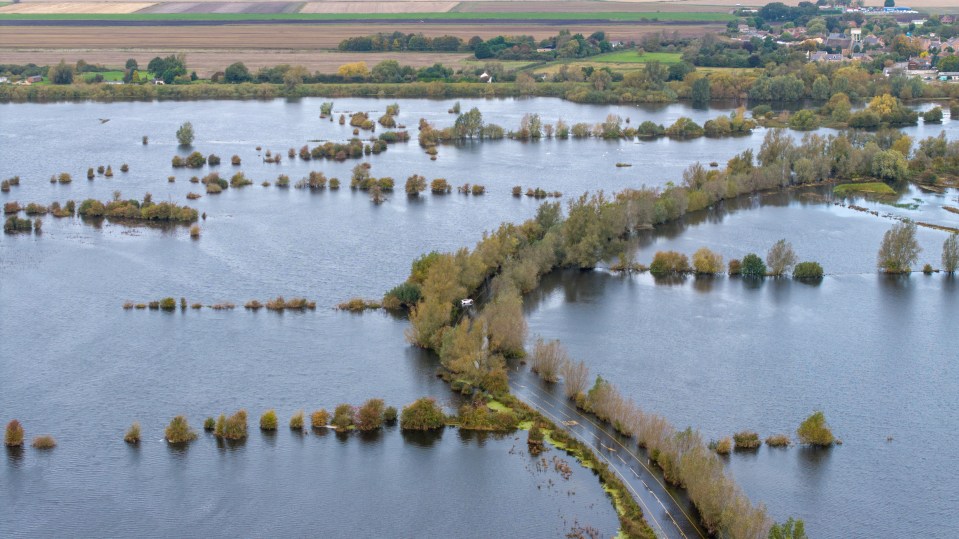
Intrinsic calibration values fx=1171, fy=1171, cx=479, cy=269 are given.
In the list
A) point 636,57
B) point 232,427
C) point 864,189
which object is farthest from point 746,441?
point 636,57

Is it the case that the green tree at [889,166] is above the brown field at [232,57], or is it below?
below

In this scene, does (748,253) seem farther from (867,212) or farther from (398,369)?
(398,369)

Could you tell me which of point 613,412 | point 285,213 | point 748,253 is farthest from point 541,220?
point 613,412

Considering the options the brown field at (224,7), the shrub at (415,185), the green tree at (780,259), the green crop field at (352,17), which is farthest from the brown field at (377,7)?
the green tree at (780,259)

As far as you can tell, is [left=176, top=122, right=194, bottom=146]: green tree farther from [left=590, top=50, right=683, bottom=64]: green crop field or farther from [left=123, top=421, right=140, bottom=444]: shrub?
[left=590, top=50, right=683, bottom=64]: green crop field

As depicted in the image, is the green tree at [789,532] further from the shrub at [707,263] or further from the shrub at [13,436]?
the shrub at [707,263]

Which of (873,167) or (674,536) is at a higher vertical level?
(873,167)
